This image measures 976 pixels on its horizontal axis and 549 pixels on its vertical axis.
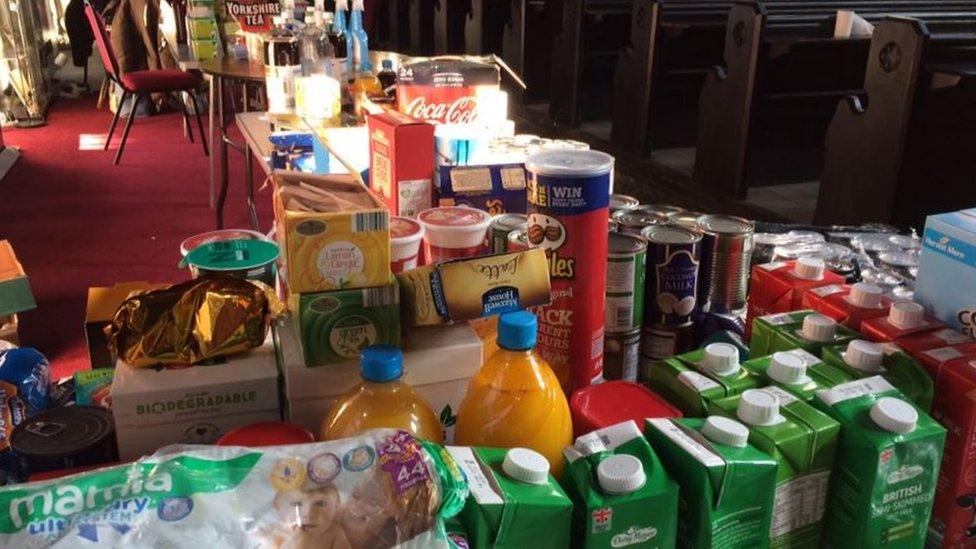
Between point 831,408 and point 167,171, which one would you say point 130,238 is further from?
point 831,408

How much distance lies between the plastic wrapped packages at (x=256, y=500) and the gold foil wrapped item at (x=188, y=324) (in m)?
0.27

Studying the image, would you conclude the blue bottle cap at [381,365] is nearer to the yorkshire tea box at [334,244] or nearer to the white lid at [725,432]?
the yorkshire tea box at [334,244]

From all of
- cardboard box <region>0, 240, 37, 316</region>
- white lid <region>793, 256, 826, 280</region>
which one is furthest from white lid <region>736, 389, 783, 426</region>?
cardboard box <region>0, 240, 37, 316</region>

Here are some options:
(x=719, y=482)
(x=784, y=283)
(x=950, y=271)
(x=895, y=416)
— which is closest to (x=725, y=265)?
(x=784, y=283)

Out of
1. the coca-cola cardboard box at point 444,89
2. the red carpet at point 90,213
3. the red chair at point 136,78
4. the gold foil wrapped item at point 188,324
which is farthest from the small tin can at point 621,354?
the red chair at point 136,78

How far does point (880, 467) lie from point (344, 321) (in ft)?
2.01

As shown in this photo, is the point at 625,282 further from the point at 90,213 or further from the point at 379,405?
the point at 90,213

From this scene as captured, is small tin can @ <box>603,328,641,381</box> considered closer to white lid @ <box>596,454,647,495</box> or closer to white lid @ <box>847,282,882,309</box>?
white lid @ <box>847,282,882,309</box>

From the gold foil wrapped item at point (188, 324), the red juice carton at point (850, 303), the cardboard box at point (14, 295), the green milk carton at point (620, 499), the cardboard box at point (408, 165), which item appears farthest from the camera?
the cardboard box at point (14, 295)

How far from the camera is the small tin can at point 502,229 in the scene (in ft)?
4.22

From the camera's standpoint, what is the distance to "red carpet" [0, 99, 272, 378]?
340 centimetres

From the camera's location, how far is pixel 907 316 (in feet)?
3.76

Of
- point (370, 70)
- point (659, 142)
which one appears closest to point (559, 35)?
point (659, 142)

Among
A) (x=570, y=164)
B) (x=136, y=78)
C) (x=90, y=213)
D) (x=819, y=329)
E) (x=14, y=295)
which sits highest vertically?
(x=570, y=164)
